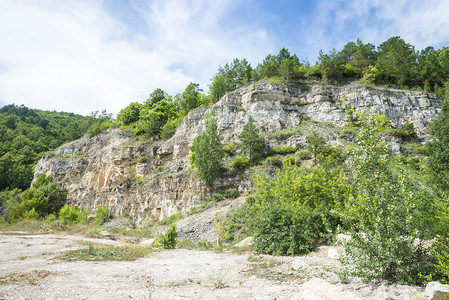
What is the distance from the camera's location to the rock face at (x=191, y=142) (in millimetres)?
35931

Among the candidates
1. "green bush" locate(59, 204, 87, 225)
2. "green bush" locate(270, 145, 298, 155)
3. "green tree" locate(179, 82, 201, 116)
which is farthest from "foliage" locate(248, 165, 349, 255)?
"green tree" locate(179, 82, 201, 116)

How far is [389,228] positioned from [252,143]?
29.9m

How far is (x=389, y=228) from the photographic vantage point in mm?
5145

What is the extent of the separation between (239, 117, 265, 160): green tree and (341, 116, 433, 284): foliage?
28425 millimetres

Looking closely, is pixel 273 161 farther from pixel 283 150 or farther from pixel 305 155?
pixel 305 155

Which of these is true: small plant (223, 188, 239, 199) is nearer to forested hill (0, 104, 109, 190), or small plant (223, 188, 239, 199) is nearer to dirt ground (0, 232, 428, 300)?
dirt ground (0, 232, 428, 300)

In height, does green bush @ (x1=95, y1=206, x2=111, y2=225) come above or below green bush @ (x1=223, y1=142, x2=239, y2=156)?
below

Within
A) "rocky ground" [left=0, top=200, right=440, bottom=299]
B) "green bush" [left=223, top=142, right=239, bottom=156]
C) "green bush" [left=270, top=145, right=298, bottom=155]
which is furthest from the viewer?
"green bush" [left=223, top=142, right=239, bottom=156]

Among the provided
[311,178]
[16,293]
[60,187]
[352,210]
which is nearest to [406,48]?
[311,178]

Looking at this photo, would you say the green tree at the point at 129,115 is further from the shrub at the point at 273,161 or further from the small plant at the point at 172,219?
the shrub at the point at 273,161

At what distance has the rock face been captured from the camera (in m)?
35.9

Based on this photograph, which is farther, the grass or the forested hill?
the forested hill

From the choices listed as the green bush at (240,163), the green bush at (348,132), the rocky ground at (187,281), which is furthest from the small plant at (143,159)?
the rocky ground at (187,281)

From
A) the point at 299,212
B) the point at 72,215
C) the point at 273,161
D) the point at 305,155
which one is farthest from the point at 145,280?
the point at 72,215
